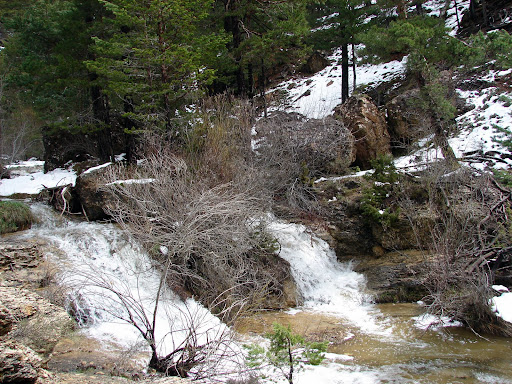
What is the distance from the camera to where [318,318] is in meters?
9.67

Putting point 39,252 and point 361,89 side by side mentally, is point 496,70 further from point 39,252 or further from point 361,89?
point 39,252

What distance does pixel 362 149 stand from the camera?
650 inches

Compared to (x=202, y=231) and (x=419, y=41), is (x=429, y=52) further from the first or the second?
(x=202, y=231)

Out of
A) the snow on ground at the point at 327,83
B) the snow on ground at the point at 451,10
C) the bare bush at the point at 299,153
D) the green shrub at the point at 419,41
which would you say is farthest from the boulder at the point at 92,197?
the snow on ground at the point at 451,10

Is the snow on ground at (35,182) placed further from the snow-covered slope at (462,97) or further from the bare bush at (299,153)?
the snow-covered slope at (462,97)

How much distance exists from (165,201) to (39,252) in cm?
331

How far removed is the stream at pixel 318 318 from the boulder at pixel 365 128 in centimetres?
541

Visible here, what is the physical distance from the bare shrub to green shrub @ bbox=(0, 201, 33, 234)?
10.8 m

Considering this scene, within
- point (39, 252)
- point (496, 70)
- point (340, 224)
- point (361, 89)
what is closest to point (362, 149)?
point (340, 224)

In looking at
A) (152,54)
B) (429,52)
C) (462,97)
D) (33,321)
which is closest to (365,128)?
(429,52)

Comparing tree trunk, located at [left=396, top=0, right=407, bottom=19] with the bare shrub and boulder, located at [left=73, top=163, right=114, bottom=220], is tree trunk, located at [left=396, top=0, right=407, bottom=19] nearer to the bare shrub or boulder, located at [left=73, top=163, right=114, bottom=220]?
the bare shrub

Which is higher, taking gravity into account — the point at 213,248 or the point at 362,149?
the point at 362,149

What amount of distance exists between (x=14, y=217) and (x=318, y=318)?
8719mm

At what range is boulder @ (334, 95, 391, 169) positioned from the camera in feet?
53.7
